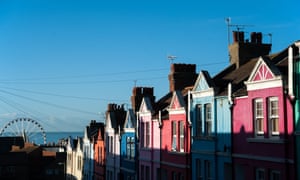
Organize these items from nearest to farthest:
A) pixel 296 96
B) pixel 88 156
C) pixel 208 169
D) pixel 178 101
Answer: pixel 296 96 → pixel 208 169 → pixel 178 101 → pixel 88 156

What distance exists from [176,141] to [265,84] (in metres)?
11.0

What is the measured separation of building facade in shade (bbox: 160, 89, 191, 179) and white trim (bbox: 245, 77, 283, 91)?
7.07 m

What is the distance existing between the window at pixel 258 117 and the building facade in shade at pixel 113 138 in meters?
21.4

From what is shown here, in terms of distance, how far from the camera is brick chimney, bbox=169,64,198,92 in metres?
35.8

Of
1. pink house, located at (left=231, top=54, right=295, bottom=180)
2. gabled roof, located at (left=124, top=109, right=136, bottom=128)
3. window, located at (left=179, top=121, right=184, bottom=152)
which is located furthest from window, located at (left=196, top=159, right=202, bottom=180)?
gabled roof, located at (left=124, top=109, right=136, bottom=128)

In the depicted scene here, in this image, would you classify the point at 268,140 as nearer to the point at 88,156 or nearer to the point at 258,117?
the point at 258,117

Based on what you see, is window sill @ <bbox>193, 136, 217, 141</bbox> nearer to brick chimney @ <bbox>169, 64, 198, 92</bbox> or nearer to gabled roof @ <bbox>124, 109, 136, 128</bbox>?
brick chimney @ <bbox>169, 64, 198, 92</bbox>

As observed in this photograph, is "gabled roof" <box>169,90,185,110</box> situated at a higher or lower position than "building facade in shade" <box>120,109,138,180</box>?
higher

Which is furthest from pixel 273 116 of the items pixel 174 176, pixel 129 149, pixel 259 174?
pixel 129 149

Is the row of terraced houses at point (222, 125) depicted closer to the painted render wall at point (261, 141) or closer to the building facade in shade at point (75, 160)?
the painted render wall at point (261, 141)

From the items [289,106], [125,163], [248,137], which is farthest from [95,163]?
[289,106]

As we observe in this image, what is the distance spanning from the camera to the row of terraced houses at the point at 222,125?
19109 millimetres

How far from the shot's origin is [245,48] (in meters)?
29.7

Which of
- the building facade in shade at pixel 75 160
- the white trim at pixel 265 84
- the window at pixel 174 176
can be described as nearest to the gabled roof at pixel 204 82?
the white trim at pixel 265 84
